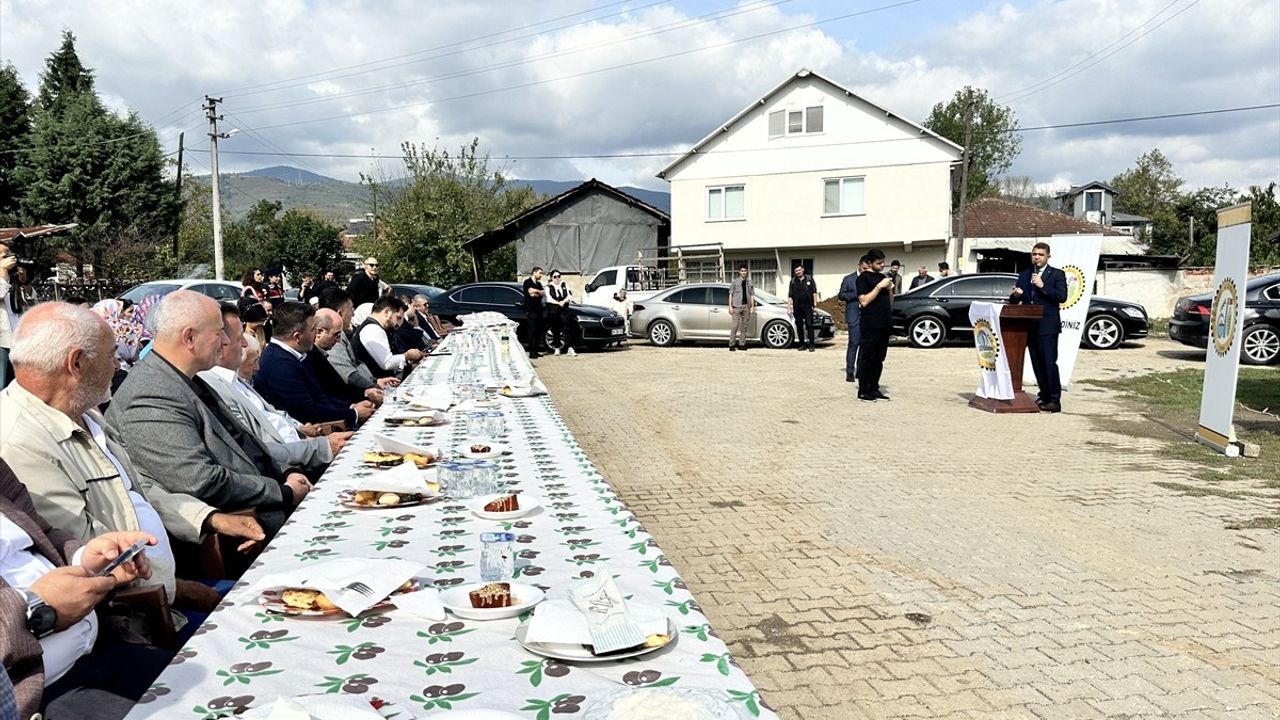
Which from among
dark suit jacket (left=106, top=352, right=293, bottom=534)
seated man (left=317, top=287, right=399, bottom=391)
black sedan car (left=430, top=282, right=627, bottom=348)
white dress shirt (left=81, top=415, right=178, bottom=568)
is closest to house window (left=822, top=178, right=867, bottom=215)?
black sedan car (left=430, top=282, right=627, bottom=348)

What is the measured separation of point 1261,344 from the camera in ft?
50.7

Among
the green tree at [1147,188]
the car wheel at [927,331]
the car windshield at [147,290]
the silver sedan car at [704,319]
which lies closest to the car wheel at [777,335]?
the silver sedan car at [704,319]

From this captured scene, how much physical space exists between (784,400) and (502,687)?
10.5 meters

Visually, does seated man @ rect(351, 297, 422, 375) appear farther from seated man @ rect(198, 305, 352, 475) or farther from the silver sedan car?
the silver sedan car

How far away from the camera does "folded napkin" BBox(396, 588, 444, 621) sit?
7.20ft

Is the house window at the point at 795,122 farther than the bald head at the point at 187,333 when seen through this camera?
Yes

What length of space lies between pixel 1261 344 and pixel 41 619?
17896 mm

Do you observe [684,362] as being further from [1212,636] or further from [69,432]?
[69,432]

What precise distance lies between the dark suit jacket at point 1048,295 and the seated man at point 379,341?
7.23 m

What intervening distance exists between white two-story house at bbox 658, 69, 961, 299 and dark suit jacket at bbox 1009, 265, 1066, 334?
2344 cm

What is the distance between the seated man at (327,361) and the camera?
23.0 feet

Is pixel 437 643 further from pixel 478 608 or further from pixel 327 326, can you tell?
pixel 327 326

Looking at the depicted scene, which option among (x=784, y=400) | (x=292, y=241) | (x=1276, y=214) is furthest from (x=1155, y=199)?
(x=784, y=400)

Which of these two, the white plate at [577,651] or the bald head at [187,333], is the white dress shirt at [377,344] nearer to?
the bald head at [187,333]
